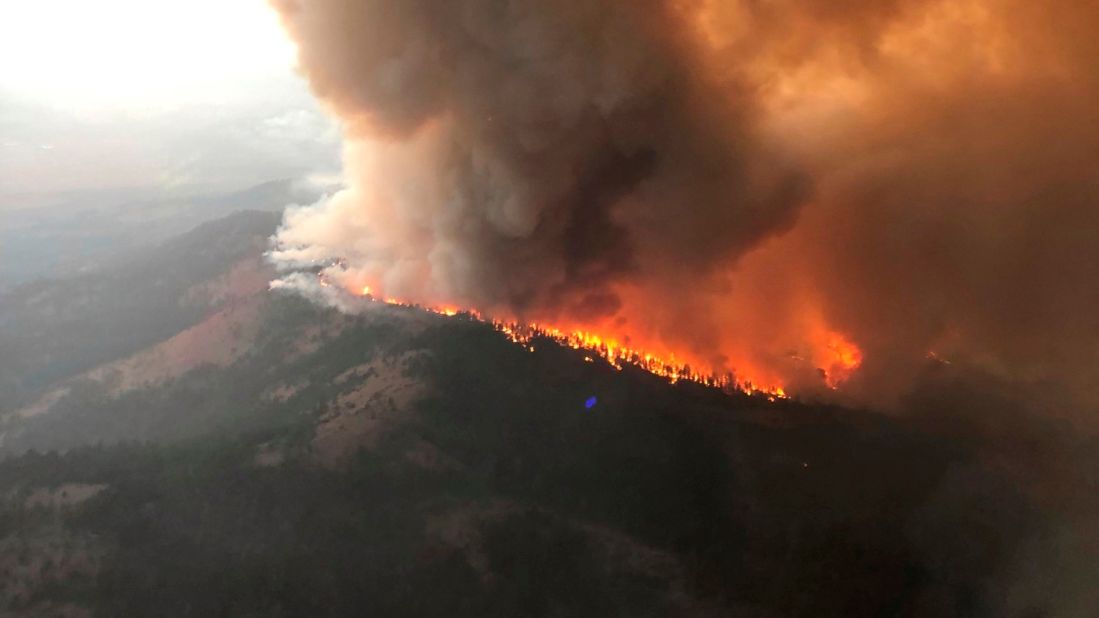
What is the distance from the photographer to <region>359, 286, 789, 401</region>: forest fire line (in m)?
43.4

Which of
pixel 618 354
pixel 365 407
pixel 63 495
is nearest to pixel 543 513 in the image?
pixel 618 354

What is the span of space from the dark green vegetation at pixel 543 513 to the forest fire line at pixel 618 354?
131 cm

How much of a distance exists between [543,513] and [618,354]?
13.0 meters

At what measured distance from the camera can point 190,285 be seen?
90.6m

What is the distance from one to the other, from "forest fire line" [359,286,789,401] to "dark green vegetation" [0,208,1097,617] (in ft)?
4.31

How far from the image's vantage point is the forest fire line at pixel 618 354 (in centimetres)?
4338

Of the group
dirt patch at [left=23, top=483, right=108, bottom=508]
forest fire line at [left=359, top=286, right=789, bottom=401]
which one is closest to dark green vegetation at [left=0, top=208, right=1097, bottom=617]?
dirt patch at [left=23, top=483, right=108, bottom=508]

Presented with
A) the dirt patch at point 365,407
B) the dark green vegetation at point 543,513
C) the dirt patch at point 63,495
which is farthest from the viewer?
the dirt patch at point 365,407

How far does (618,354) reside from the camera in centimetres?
4731

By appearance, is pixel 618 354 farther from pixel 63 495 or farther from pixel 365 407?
pixel 63 495

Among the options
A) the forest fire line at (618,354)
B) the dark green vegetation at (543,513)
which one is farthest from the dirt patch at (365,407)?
the forest fire line at (618,354)

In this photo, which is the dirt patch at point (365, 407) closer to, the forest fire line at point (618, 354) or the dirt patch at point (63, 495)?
the forest fire line at point (618, 354)

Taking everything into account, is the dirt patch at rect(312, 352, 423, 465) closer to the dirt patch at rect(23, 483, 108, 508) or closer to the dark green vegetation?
the dark green vegetation

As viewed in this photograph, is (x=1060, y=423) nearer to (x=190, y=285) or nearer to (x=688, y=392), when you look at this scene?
(x=688, y=392)
